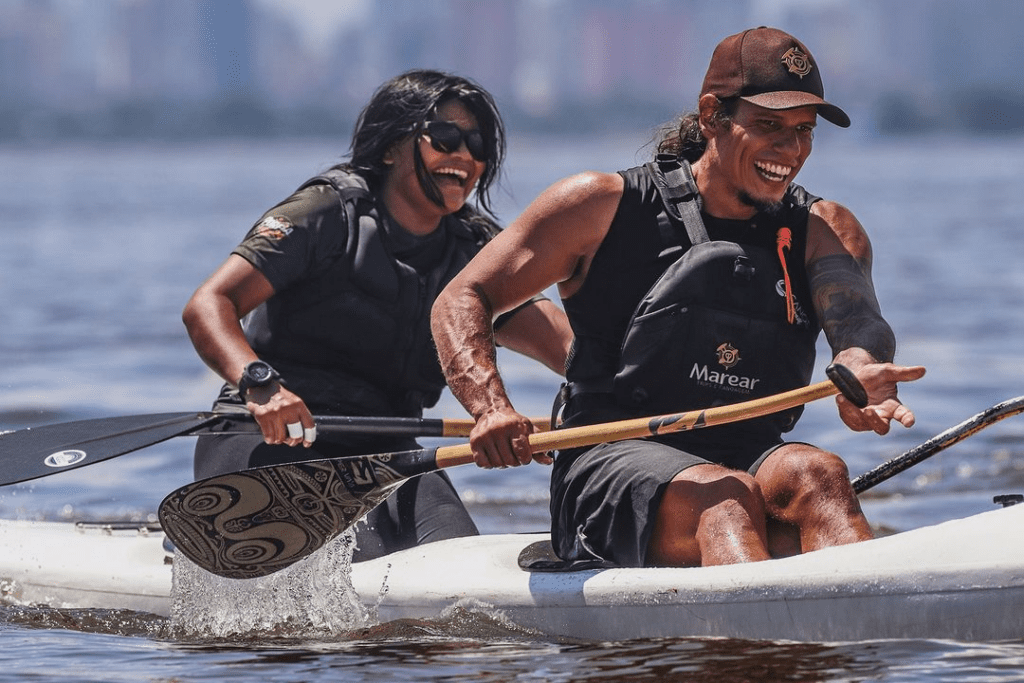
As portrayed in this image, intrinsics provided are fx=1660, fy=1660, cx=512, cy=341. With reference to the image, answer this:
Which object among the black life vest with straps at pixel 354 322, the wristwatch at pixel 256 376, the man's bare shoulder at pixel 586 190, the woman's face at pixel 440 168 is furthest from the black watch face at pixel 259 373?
the man's bare shoulder at pixel 586 190

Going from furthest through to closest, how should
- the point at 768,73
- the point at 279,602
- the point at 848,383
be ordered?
the point at 279,602, the point at 768,73, the point at 848,383

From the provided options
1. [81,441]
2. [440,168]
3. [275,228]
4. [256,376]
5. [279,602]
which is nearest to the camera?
[256,376]

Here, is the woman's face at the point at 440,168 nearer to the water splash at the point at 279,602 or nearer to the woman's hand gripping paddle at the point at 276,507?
the woman's hand gripping paddle at the point at 276,507

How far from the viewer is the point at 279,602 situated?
5.43 m

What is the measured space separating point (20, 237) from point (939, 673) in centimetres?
2946

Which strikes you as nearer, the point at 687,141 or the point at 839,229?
the point at 839,229

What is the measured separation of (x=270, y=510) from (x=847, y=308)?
195 cm

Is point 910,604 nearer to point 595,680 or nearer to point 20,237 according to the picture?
point 595,680

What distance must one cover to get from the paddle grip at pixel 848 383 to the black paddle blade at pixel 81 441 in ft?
7.67

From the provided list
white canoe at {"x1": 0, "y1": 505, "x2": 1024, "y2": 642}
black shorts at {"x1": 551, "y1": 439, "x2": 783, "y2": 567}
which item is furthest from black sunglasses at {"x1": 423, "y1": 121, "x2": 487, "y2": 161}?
white canoe at {"x1": 0, "y1": 505, "x2": 1024, "y2": 642}

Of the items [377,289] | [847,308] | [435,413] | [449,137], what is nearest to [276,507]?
[377,289]

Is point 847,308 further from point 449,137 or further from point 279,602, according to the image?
point 279,602

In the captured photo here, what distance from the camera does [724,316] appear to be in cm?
460

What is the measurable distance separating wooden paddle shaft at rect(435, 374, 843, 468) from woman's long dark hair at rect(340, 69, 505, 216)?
1523mm
